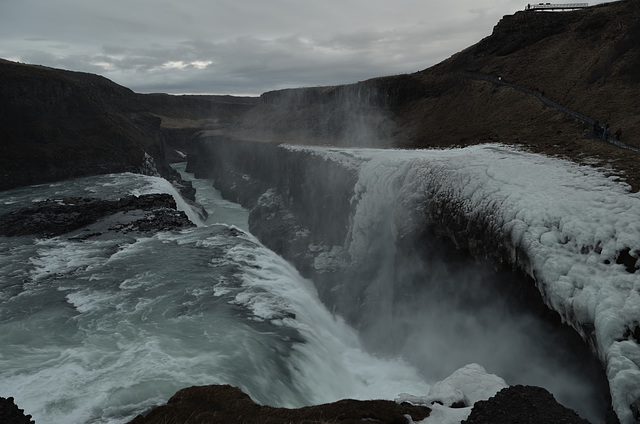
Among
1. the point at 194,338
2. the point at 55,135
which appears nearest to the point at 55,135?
the point at 55,135

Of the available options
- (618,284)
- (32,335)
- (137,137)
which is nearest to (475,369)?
(618,284)

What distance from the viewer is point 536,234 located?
13.9 m

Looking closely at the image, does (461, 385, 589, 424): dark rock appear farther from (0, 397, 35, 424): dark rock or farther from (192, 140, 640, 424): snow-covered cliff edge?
(0, 397, 35, 424): dark rock

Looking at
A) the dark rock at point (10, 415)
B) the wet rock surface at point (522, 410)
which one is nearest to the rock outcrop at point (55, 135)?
the dark rock at point (10, 415)

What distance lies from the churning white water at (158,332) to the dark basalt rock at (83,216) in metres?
1.75

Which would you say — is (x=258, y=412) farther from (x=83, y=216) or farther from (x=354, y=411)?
(x=83, y=216)

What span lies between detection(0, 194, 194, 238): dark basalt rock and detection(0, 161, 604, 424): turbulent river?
195 cm

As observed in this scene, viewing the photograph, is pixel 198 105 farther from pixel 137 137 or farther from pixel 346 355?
pixel 346 355

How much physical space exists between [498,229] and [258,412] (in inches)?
478

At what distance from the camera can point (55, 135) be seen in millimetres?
66438

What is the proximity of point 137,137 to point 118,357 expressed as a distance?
7777 centimetres

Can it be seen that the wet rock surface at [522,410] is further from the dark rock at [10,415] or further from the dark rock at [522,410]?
the dark rock at [10,415]

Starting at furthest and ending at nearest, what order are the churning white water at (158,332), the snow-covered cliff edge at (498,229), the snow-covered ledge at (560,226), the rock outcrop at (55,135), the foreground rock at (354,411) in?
the rock outcrop at (55,135) → the churning white water at (158,332) → the snow-covered cliff edge at (498,229) → the snow-covered ledge at (560,226) → the foreground rock at (354,411)

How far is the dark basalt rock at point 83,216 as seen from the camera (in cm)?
3145
